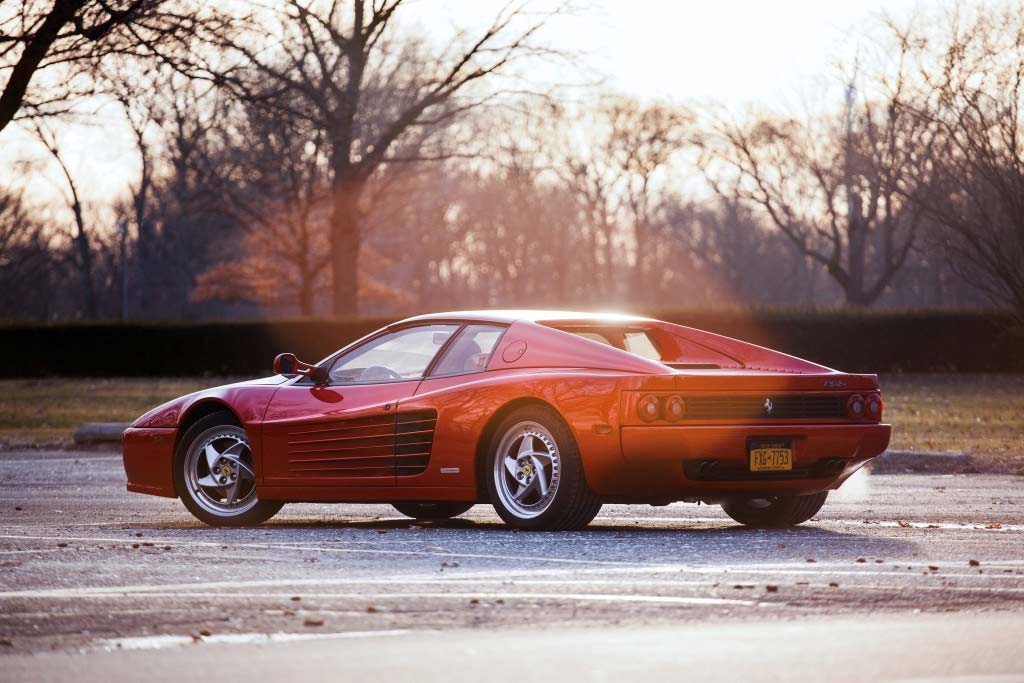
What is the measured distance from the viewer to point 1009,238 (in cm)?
2136

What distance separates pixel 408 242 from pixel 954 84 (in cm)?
5148

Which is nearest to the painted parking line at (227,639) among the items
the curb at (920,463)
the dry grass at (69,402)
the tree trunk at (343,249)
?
the curb at (920,463)

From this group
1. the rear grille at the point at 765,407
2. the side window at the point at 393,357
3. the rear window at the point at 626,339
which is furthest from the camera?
the side window at the point at 393,357

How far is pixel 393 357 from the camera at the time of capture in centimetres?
1024

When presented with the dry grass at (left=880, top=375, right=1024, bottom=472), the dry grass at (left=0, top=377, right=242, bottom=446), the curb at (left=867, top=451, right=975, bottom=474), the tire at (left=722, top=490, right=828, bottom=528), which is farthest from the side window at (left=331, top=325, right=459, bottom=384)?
the dry grass at (left=0, top=377, right=242, bottom=446)

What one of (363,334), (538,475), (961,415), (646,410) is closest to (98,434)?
(538,475)

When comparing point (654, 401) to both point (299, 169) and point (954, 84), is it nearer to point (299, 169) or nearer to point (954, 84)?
point (954, 84)

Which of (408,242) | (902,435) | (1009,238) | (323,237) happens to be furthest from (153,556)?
(408,242)

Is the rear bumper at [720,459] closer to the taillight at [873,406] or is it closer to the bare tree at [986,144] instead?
the taillight at [873,406]

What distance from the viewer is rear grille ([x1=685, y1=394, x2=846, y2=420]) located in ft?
29.2

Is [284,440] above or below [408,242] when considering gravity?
below

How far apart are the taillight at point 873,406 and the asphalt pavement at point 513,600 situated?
68 cm

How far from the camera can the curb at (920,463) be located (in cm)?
1560

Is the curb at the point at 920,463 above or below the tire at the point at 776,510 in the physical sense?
below
